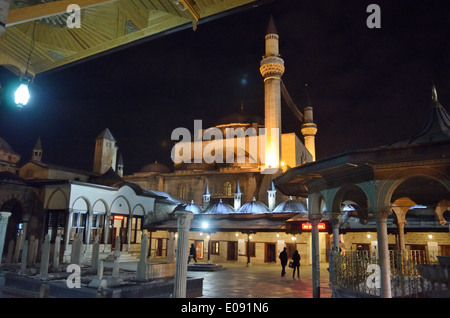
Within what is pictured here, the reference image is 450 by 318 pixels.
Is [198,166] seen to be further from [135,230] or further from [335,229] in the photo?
[335,229]

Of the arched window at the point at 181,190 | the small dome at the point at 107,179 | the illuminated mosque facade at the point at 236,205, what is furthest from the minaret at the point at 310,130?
the small dome at the point at 107,179

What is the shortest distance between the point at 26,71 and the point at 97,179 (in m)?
26.4

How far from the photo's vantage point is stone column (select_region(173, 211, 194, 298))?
293 inches

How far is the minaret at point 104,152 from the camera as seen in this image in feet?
124

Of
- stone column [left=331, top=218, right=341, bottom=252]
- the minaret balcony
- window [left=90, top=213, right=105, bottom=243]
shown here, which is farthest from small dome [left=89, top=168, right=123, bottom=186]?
stone column [left=331, top=218, right=341, bottom=252]

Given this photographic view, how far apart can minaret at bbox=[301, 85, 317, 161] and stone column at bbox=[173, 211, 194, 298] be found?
44061 millimetres

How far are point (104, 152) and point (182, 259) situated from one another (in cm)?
3333

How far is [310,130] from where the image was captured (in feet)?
166

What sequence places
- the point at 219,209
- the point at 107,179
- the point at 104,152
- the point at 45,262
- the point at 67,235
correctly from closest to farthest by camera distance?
the point at 45,262, the point at 67,235, the point at 219,209, the point at 107,179, the point at 104,152

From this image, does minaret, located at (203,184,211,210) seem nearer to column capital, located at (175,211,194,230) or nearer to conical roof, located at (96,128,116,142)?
conical roof, located at (96,128,116,142)

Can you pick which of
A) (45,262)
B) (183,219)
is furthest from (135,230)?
(183,219)

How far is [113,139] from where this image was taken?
39.9 meters

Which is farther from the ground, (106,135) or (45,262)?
(106,135)

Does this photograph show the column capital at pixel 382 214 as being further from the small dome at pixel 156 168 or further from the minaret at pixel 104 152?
the small dome at pixel 156 168
